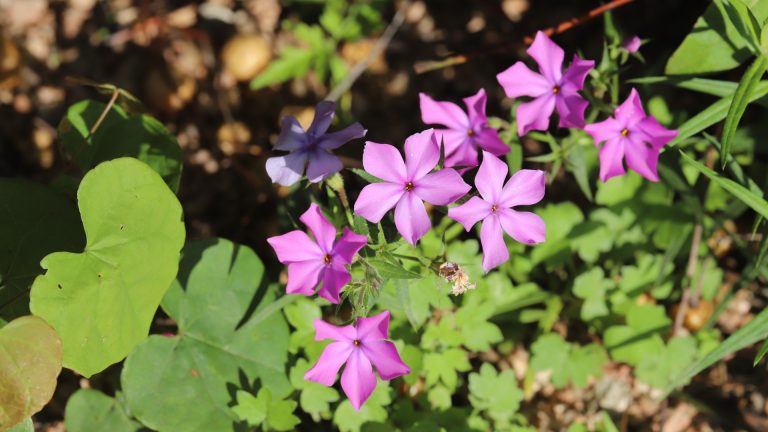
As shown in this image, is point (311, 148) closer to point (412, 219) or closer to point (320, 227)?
point (320, 227)

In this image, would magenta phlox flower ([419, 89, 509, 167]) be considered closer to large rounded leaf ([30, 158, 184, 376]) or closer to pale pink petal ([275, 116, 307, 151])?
pale pink petal ([275, 116, 307, 151])

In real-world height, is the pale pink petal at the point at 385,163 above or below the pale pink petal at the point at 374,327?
above

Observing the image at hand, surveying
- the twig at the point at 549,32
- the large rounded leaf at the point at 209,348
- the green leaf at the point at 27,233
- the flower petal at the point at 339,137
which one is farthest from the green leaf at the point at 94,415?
the twig at the point at 549,32

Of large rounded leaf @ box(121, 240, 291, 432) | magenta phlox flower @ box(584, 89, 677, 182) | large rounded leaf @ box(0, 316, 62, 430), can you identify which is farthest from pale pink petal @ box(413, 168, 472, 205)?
large rounded leaf @ box(0, 316, 62, 430)

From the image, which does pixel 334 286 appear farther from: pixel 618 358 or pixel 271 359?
pixel 618 358

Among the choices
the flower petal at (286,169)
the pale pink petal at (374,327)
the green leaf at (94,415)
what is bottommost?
the green leaf at (94,415)

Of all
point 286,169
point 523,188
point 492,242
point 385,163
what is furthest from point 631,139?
point 286,169

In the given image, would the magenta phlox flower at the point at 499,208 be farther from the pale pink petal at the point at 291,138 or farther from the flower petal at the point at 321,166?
the pale pink petal at the point at 291,138

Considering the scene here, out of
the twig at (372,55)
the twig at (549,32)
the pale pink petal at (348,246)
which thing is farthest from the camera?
the twig at (372,55)
